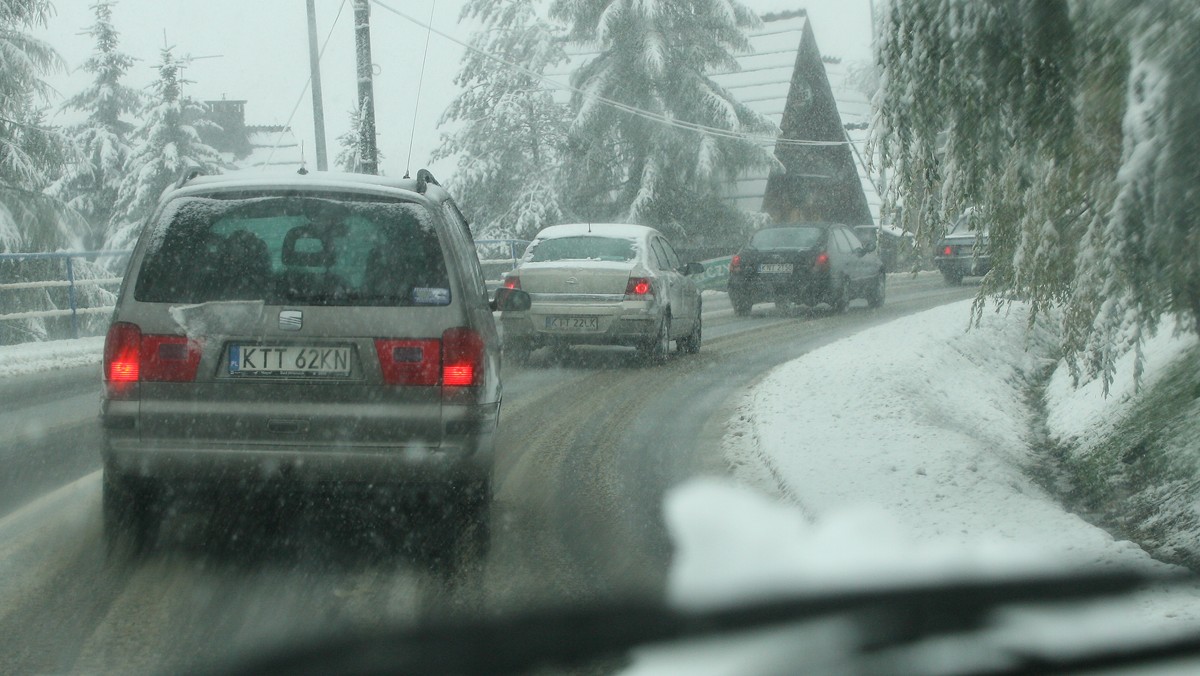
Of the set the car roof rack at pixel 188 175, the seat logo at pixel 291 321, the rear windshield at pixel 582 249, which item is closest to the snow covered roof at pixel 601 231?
the rear windshield at pixel 582 249

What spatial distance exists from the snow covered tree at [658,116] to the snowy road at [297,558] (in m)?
24.5

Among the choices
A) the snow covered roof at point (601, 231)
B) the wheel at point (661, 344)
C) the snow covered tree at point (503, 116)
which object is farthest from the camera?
the snow covered tree at point (503, 116)

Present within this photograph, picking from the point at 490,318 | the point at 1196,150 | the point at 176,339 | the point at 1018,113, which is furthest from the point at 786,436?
the point at 1196,150

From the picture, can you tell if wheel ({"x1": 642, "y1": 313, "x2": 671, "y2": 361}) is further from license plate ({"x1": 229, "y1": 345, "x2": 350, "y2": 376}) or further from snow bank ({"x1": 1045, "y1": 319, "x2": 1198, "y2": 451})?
license plate ({"x1": 229, "y1": 345, "x2": 350, "y2": 376})

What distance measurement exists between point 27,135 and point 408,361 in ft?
65.5

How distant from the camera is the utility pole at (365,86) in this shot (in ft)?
68.0

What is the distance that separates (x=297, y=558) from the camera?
5.08 metres

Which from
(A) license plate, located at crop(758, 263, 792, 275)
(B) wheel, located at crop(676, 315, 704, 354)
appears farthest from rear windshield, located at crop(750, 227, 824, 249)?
(B) wheel, located at crop(676, 315, 704, 354)

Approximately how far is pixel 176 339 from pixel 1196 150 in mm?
3630

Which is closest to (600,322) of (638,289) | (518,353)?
(638,289)

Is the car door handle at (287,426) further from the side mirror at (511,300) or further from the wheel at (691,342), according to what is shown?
the wheel at (691,342)

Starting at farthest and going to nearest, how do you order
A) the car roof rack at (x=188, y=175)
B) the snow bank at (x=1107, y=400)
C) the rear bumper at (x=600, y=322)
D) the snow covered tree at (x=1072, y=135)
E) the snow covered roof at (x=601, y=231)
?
the snow covered roof at (x=601, y=231) < the rear bumper at (x=600, y=322) < the snow bank at (x=1107, y=400) < the car roof rack at (x=188, y=175) < the snow covered tree at (x=1072, y=135)

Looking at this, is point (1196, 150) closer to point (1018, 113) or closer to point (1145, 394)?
point (1018, 113)

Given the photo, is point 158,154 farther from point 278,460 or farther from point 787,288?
point 278,460
